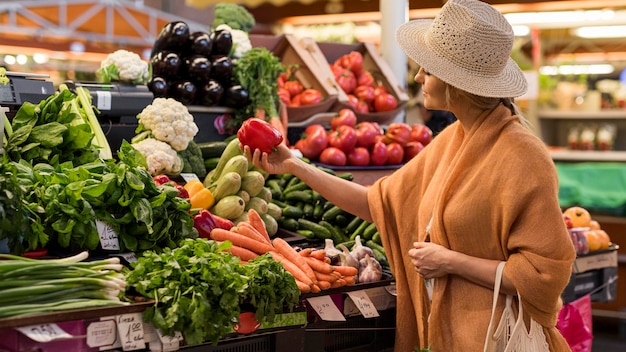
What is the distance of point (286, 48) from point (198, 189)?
90.7 inches

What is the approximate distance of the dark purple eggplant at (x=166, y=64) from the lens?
170 inches

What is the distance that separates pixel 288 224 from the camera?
3854 millimetres

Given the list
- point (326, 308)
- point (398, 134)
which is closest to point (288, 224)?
point (326, 308)

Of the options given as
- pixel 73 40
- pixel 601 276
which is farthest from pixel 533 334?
pixel 73 40

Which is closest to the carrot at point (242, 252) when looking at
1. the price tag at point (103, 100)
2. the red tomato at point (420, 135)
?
the price tag at point (103, 100)

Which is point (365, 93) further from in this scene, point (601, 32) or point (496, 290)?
point (601, 32)

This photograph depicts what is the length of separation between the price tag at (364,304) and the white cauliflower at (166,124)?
113 centimetres

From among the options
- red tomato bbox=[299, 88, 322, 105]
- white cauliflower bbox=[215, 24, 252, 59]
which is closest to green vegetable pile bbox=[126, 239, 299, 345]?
white cauliflower bbox=[215, 24, 252, 59]

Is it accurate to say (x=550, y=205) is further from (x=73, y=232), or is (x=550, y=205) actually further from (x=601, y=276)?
(x=601, y=276)

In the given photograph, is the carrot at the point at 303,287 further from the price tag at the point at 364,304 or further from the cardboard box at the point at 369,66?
the cardboard box at the point at 369,66

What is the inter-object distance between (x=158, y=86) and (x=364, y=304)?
5.81ft

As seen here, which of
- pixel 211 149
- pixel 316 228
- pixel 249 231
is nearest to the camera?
pixel 249 231

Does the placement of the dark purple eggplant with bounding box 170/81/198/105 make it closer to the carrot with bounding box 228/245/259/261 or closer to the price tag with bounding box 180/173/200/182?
the price tag with bounding box 180/173/200/182

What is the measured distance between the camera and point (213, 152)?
13.3 feet
